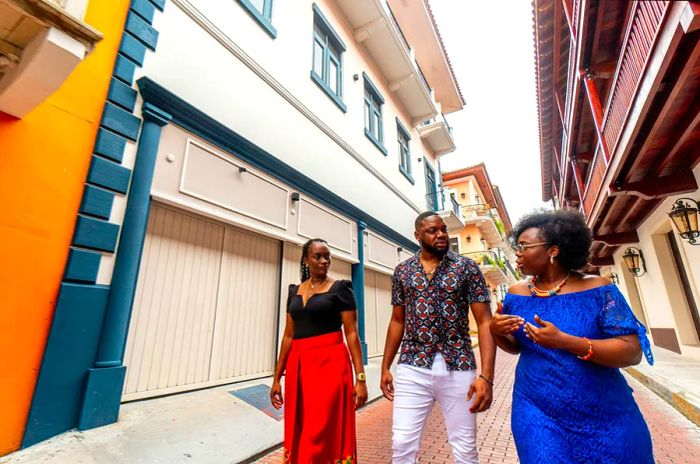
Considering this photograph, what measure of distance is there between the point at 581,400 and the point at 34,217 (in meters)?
4.09

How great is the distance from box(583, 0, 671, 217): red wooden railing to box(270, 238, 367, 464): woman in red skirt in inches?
137

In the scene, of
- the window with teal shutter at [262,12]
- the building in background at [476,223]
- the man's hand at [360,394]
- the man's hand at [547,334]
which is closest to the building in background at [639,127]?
the man's hand at [547,334]

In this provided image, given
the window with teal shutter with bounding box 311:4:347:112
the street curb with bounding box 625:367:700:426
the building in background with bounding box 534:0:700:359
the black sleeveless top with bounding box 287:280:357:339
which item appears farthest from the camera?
the window with teal shutter with bounding box 311:4:347:112

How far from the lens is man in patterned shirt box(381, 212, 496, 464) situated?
6.57 ft

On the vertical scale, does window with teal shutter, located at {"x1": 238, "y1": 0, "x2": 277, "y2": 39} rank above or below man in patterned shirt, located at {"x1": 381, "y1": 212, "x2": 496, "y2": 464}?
above

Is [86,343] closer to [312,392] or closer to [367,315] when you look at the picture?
[312,392]

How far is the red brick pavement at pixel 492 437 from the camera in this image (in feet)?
10.4

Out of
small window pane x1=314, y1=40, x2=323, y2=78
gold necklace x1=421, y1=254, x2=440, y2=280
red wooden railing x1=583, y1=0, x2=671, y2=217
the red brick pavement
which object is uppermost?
small window pane x1=314, y1=40, x2=323, y2=78

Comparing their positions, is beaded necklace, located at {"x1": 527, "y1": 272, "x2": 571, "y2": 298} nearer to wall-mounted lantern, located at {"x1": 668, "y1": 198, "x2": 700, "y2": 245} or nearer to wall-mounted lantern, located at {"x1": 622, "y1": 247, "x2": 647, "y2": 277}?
wall-mounted lantern, located at {"x1": 668, "y1": 198, "x2": 700, "y2": 245}

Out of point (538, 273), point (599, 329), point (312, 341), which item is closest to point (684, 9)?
point (538, 273)

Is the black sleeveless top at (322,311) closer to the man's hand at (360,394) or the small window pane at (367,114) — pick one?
the man's hand at (360,394)

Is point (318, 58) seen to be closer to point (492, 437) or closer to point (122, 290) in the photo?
point (122, 290)

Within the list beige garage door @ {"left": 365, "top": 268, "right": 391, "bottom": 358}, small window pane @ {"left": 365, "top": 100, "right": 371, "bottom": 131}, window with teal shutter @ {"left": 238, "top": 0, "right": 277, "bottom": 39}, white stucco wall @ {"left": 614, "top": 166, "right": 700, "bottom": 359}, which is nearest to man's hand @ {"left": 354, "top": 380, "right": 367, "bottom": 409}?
beige garage door @ {"left": 365, "top": 268, "right": 391, "bottom": 358}

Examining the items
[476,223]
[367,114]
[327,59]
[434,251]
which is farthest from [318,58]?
[476,223]
